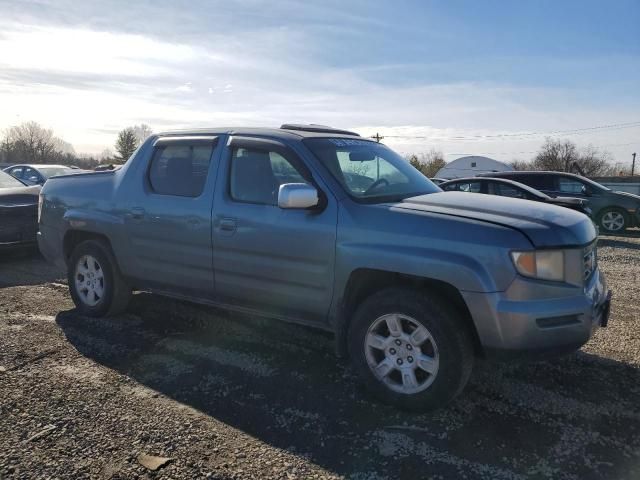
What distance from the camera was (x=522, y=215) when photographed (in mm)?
3461

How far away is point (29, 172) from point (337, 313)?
16053 millimetres

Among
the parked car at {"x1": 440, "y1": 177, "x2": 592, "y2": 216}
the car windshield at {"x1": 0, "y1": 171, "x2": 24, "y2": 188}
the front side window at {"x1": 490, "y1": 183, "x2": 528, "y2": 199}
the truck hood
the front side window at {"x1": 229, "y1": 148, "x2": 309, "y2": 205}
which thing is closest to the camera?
the truck hood

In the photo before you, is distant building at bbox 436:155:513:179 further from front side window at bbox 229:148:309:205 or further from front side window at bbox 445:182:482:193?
front side window at bbox 229:148:309:205

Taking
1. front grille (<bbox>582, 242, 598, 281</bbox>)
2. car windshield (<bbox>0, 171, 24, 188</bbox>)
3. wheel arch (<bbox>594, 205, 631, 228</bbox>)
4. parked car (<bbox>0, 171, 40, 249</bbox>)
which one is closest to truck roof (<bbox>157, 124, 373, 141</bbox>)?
front grille (<bbox>582, 242, 598, 281</bbox>)

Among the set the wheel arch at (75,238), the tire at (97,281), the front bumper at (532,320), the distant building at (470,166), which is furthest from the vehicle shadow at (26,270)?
the distant building at (470,166)

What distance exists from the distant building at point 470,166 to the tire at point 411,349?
5275 cm

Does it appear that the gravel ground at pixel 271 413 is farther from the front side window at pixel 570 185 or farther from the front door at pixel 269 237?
the front side window at pixel 570 185

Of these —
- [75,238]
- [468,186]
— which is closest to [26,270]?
[75,238]

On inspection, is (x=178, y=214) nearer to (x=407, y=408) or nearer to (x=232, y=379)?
(x=232, y=379)

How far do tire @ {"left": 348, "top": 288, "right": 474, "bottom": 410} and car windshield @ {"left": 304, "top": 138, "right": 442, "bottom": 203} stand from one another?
848mm

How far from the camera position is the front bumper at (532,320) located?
3141mm

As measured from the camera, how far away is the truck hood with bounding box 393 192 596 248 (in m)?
3.25

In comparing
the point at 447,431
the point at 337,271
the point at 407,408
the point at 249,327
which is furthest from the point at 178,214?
the point at 447,431

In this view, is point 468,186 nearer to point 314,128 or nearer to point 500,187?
point 500,187
